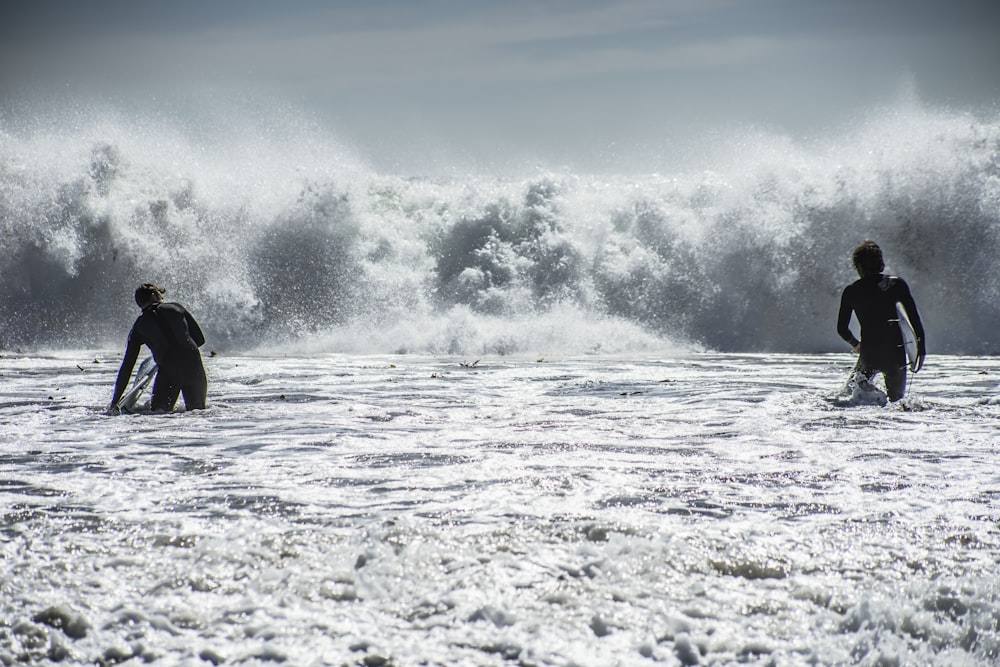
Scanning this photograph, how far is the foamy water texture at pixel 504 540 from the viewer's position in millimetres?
2932

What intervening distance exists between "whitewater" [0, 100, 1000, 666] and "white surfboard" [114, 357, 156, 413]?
8.4 inches

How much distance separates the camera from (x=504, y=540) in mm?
3848

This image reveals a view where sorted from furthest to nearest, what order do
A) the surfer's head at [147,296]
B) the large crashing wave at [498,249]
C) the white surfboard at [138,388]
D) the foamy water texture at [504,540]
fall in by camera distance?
the large crashing wave at [498,249] < the surfer's head at [147,296] < the white surfboard at [138,388] < the foamy water texture at [504,540]

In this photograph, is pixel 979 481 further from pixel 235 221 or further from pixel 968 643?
pixel 235 221

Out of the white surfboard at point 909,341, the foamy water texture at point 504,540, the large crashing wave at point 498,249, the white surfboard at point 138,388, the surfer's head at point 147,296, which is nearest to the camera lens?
the foamy water texture at point 504,540

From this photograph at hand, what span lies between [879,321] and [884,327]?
0.07 m

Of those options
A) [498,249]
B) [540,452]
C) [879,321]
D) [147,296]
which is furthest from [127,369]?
[498,249]

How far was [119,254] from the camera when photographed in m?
19.9

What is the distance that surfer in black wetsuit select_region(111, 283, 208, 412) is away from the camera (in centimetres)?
811

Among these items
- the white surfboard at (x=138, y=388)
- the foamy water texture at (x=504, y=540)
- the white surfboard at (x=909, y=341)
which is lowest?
the foamy water texture at (x=504, y=540)

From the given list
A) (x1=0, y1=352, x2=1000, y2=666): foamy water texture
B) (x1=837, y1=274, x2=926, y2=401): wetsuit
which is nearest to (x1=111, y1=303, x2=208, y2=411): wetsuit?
(x1=0, y1=352, x2=1000, y2=666): foamy water texture

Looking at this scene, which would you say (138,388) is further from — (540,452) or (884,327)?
(884,327)

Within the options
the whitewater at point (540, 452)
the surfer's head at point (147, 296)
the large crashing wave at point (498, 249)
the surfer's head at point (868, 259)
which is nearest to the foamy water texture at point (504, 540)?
the whitewater at point (540, 452)

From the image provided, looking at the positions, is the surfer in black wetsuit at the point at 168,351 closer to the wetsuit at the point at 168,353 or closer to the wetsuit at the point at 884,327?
the wetsuit at the point at 168,353
